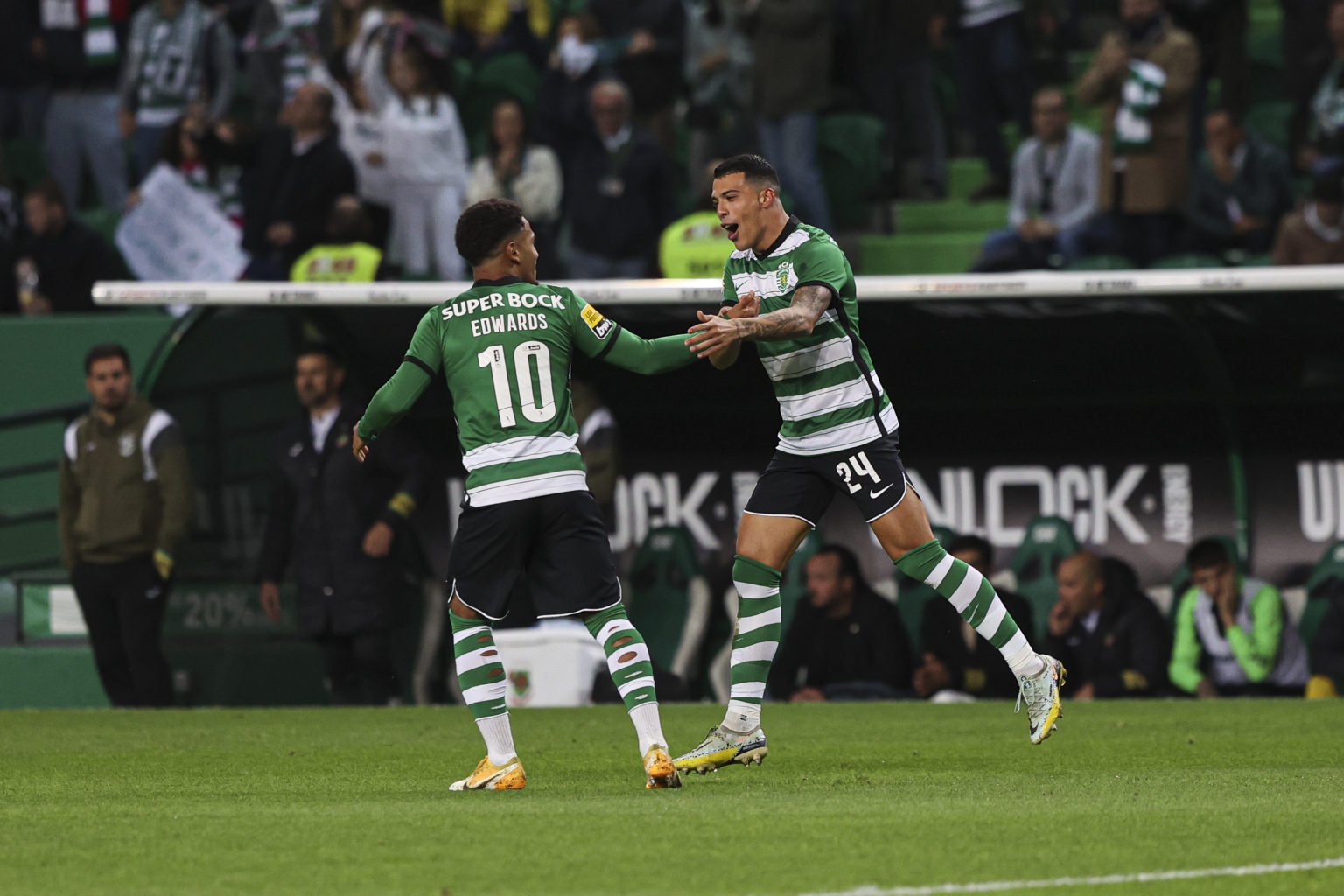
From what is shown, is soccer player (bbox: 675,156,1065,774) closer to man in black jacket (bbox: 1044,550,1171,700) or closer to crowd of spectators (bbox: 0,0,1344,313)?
man in black jacket (bbox: 1044,550,1171,700)

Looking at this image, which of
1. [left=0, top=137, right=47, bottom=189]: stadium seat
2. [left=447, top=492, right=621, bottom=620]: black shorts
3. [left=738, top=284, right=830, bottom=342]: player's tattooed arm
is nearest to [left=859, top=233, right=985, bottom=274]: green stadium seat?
[left=0, top=137, right=47, bottom=189]: stadium seat

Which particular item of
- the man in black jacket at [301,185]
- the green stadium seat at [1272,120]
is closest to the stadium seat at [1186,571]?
the green stadium seat at [1272,120]

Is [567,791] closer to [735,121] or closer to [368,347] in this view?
[368,347]

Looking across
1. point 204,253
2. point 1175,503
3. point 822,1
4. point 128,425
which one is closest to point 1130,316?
point 1175,503

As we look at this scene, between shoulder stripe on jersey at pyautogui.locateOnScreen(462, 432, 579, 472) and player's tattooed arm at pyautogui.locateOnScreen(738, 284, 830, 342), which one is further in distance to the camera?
player's tattooed arm at pyautogui.locateOnScreen(738, 284, 830, 342)

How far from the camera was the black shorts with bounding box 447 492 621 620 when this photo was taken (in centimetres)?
658

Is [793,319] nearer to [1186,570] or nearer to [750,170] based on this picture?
[750,170]

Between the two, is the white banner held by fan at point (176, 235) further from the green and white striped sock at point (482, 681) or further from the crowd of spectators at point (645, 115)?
the green and white striped sock at point (482, 681)

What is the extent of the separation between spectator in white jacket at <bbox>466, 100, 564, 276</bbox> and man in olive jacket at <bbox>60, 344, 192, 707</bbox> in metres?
3.07

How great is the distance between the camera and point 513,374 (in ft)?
21.6

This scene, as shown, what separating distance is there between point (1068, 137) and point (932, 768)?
7.25 m

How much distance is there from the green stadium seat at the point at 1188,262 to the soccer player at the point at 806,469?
6411 mm

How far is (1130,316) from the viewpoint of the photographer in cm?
1171

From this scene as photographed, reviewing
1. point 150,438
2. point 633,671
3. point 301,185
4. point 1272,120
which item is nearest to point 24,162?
point 301,185
